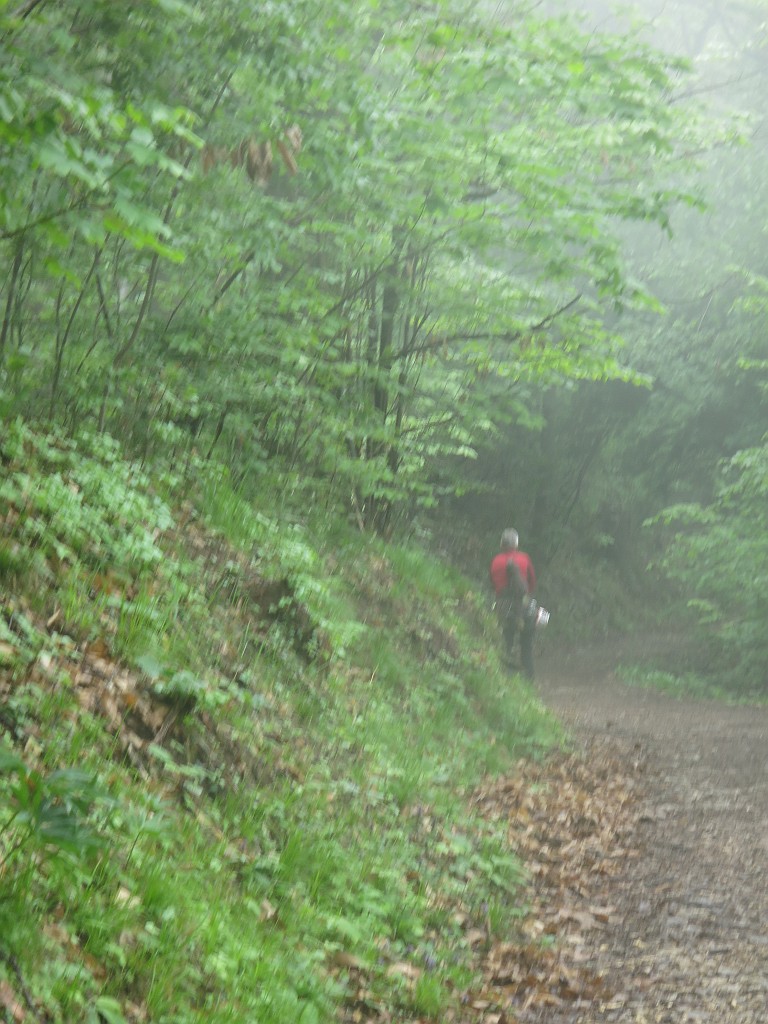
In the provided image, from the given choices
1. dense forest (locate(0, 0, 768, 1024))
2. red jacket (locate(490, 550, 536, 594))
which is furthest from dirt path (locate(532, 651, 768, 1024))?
red jacket (locate(490, 550, 536, 594))

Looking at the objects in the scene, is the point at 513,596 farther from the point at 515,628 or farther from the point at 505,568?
the point at 515,628

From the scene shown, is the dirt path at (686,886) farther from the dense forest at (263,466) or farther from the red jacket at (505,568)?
the red jacket at (505,568)

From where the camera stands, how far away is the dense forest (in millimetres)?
3752

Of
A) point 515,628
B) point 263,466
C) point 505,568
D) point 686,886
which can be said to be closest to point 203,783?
point 686,886

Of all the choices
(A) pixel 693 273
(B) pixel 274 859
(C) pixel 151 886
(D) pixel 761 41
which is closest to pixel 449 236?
(B) pixel 274 859

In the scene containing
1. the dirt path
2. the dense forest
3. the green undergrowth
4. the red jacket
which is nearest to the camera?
the green undergrowth

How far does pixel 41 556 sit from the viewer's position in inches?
197

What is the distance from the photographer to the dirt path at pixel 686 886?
4559 mm

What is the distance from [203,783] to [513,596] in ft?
30.7

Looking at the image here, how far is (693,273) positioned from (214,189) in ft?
52.5

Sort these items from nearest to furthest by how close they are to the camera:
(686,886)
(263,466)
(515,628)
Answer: (686,886) → (263,466) → (515,628)

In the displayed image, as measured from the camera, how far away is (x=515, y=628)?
14.1 m

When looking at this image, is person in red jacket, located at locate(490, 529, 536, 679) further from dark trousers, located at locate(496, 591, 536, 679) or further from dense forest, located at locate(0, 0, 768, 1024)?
dense forest, located at locate(0, 0, 768, 1024)

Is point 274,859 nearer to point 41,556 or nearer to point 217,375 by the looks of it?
point 41,556
